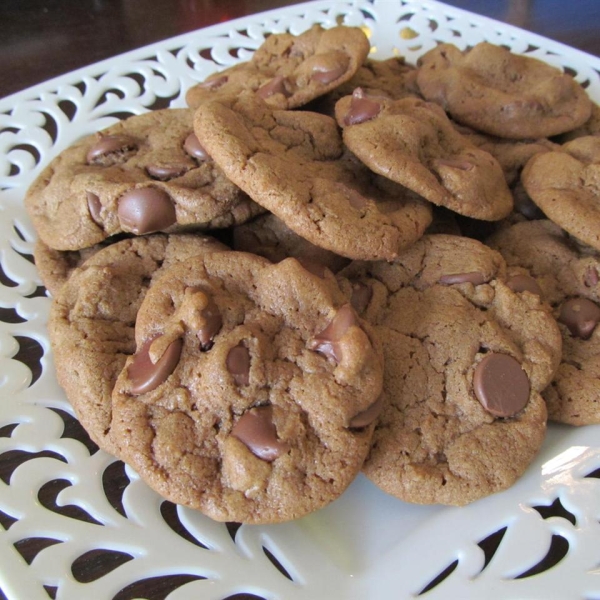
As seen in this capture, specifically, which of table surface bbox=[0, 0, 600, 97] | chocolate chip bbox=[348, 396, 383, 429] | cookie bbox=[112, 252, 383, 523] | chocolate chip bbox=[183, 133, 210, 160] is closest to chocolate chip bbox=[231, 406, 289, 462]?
cookie bbox=[112, 252, 383, 523]

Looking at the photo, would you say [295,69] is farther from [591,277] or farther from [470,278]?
[591,277]

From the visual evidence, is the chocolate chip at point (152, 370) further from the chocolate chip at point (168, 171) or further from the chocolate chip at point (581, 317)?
the chocolate chip at point (581, 317)

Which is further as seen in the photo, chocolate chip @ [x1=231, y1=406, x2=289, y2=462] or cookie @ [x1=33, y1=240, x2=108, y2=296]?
cookie @ [x1=33, y1=240, x2=108, y2=296]

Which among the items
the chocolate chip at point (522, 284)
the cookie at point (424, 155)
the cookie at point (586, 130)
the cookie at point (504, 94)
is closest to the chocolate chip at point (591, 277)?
the chocolate chip at point (522, 284)

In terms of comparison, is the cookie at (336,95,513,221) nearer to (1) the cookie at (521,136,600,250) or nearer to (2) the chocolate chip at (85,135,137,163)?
(1) the cookie at (521,136,600,250)

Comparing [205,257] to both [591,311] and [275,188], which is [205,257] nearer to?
[275,188]

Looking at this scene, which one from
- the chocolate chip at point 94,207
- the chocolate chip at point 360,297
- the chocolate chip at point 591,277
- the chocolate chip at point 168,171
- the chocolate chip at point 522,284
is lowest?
the chocolate chip at point 591,277

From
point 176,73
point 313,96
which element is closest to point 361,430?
point 313,96
